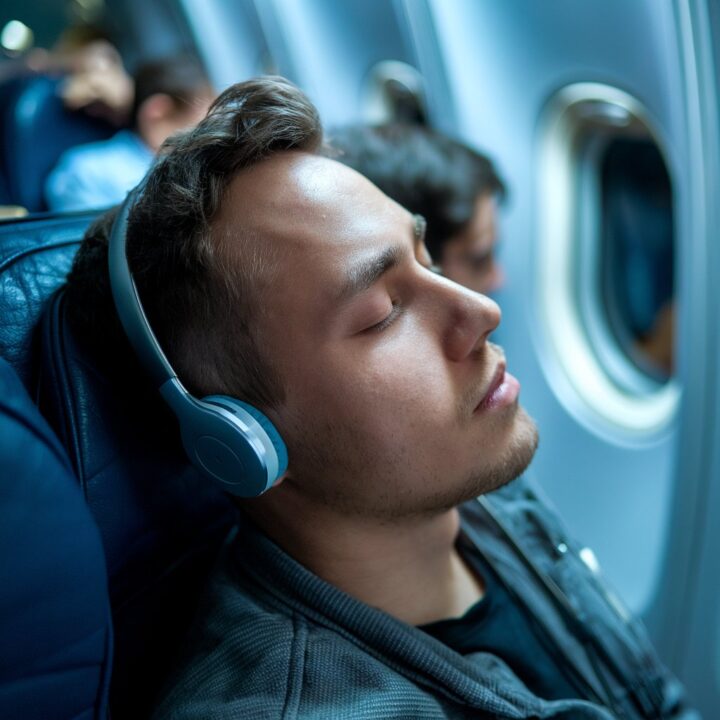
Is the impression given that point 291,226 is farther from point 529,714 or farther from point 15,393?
point 529,714

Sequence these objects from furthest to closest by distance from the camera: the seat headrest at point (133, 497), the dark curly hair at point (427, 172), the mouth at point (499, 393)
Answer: the dark curly hair at point (427, 172) → the mouth at point (499, 393) → the seat headrest at point (133, 497)

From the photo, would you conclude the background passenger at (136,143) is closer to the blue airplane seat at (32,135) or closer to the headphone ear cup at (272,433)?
the blue airplane seat at (32,135)

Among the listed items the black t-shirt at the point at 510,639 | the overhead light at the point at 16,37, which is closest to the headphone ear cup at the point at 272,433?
the black t-shirt at the point at 510,639

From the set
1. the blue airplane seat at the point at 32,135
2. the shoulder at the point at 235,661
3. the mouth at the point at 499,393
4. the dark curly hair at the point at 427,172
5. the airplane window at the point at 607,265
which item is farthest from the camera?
the blue airplane seat at the point at 32,135

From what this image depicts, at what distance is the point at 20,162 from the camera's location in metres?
2.87

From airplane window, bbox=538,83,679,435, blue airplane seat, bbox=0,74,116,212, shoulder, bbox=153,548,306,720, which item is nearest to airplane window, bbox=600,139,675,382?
airplane window, bbox=538,83,679,435

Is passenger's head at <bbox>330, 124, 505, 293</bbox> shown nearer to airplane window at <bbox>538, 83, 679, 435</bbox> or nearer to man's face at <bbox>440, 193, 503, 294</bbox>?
man's face at <bbox>440, 193, 503, 294</bbox>

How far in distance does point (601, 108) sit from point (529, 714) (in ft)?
5.98

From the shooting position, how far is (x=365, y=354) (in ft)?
3.26

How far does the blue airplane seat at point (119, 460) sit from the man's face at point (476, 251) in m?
1.33

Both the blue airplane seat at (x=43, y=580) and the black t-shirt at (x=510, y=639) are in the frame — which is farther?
the black t-shirt at (x=510, y=639)

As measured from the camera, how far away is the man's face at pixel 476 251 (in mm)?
2244

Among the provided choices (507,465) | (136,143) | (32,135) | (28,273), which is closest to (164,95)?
(136,143)

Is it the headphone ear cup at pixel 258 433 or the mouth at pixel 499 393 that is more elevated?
the headphone ear cup at pixel 258 433
